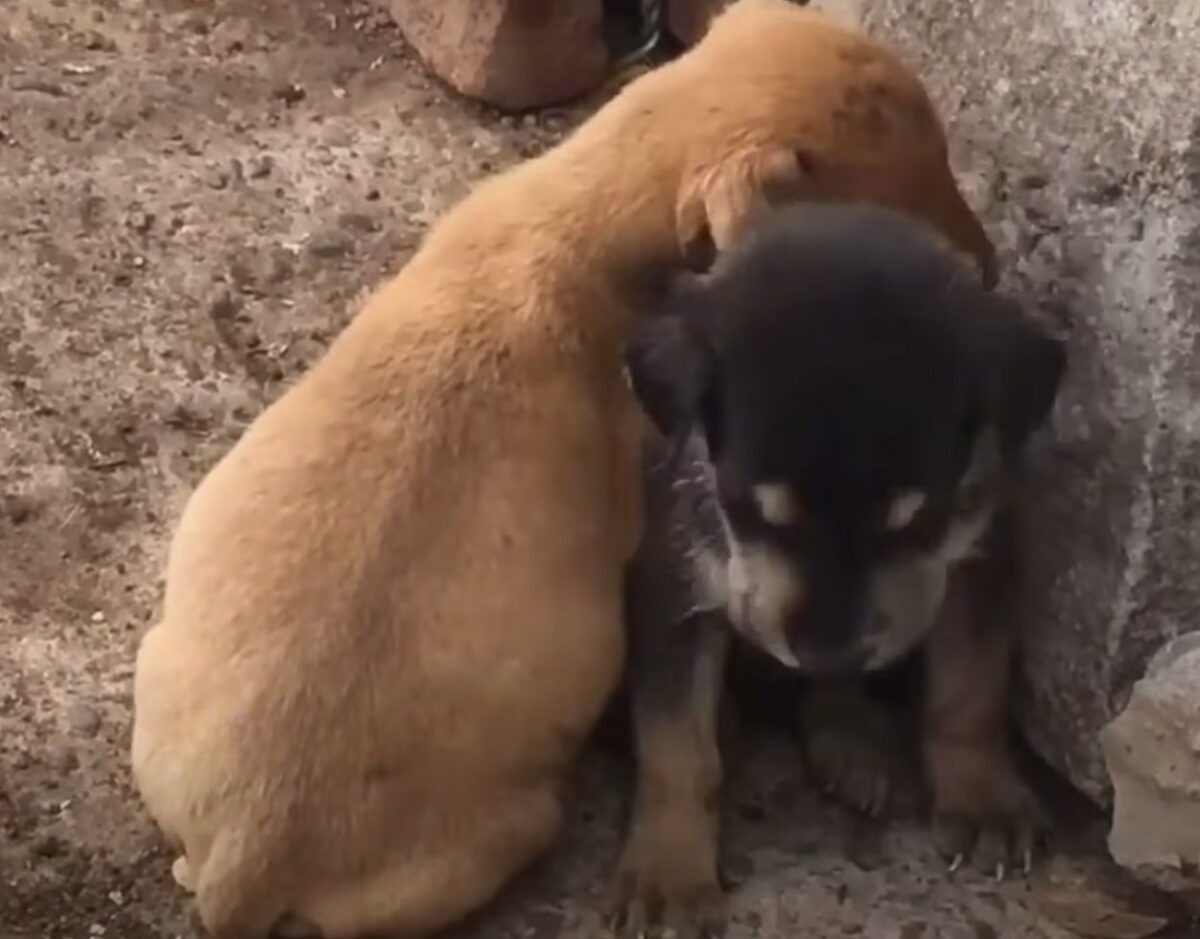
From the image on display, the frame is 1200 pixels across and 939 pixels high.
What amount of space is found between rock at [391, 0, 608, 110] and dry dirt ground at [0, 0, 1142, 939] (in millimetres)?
53

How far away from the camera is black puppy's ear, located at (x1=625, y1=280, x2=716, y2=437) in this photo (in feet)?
8.30

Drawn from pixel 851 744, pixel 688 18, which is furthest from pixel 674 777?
pixel 688 18

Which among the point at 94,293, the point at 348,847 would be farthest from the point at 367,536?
the point at 94,293

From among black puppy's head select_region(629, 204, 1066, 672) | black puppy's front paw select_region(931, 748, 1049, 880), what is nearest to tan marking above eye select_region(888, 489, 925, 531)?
black puppy's head select_region(629, 204, 1066, 672)

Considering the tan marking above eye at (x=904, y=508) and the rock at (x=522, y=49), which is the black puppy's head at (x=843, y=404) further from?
the rock at (x=522, y=49)

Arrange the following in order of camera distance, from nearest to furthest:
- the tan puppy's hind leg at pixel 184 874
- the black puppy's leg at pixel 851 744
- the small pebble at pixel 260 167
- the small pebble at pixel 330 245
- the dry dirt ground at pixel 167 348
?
the tan puppy's hind leg at pixel 184 874 < the dry dirt ground at pixel 167 348 < the black puppy's leg at pixel 851 744 < the small pebble at pixel 330 245 < the small pebble at pixel 260 167

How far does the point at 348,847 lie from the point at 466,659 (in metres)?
0.23

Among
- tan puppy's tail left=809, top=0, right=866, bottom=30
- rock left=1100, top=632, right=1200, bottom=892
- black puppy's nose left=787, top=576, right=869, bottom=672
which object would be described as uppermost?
tan puppy's tail left=809, top=0, right=866, bottom=30

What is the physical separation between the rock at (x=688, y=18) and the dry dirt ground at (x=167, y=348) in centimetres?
27

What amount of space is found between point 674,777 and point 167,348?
123cm

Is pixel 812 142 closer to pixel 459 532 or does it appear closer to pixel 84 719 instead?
pixel 459 532

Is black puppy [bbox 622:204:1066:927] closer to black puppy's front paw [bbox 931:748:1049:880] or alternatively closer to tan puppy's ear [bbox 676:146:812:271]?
tan puppy's ear [bbox 676:146:812:271]

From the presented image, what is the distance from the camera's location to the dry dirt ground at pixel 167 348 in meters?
2.82

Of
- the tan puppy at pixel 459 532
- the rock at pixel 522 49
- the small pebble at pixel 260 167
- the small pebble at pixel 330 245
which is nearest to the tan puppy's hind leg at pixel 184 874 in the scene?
the tan puppy at pixel 459 532
